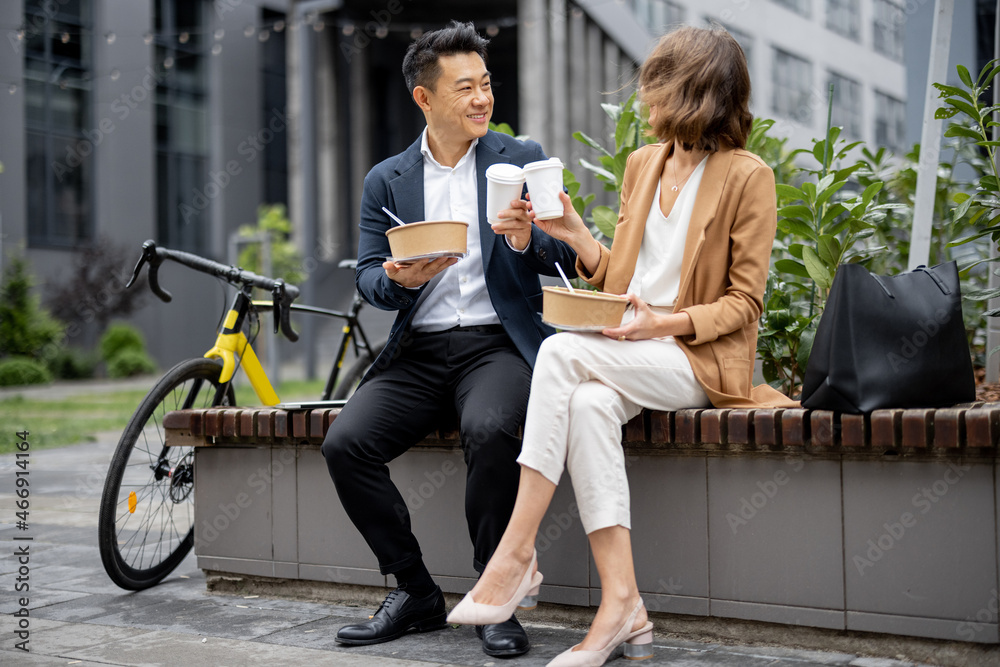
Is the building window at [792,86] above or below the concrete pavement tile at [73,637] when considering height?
above

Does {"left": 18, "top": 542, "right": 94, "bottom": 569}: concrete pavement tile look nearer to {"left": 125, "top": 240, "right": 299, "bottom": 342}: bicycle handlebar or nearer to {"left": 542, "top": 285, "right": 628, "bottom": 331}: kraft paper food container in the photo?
{"left": 125, "top": 240, "right": 299, "bottom": 342}: bicycle handlebar

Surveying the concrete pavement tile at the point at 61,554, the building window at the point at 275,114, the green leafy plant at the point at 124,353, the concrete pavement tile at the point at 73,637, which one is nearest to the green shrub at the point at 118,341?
the green leafy plant at the point at 124,353

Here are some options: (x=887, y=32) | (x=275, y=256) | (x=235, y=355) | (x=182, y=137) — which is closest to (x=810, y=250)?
(x=235, y=355)

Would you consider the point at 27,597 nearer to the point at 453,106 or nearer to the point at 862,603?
the point at 453,106

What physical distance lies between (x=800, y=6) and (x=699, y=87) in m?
30.8

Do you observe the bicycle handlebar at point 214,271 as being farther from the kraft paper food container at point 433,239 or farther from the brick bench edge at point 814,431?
the kraft paper food container at point 433,239

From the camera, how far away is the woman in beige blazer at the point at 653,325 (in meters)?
2.49

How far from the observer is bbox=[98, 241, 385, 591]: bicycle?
3.42 meters

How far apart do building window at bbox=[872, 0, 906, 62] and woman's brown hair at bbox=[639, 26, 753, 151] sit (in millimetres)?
34601

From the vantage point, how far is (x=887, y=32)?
34688 millimetres

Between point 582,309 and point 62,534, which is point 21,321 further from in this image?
point 582,309

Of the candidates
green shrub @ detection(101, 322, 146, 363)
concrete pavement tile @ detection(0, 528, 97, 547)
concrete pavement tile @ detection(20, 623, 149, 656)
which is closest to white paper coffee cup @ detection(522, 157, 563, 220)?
concrete pavement tile @ detection(20, 623, 149, 656)

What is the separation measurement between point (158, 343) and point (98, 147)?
503 cm

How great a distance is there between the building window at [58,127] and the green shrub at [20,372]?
5.64 meters
